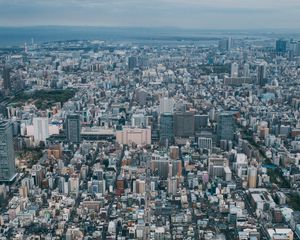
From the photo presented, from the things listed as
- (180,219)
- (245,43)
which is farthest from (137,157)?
(245,43)

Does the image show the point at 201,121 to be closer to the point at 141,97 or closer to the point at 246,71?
the point at 141,97

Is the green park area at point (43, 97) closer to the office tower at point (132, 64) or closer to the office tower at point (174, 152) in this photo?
the office tower at point (132, 64)

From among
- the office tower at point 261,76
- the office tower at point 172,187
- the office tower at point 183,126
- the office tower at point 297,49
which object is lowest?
the office tower at point 172,187

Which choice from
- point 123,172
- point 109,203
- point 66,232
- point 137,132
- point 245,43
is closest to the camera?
point 66,232

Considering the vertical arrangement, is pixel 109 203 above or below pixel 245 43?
below

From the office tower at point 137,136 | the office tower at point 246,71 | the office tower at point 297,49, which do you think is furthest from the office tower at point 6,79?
the office tower at point 297,49

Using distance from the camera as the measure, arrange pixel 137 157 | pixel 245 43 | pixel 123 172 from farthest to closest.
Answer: pixel 245 43, pixel 137 157, pixel 123 172

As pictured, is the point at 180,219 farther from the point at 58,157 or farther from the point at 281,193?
the point at 58,157
